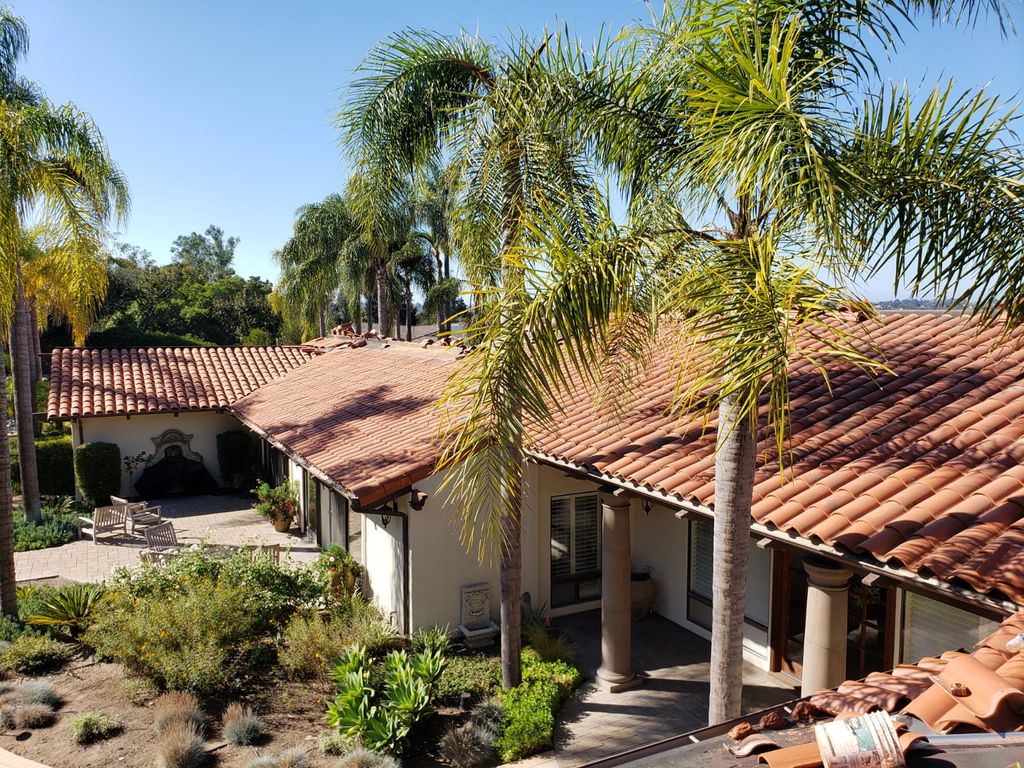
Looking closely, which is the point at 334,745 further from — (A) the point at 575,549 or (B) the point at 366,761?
(A) the point at 575,549

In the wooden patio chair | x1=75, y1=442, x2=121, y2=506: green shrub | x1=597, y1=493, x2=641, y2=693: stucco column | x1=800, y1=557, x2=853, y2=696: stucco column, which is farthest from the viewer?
x1=75, y1=442, x2=121, y2=506: green shrub

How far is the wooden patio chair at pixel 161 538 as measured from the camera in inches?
582

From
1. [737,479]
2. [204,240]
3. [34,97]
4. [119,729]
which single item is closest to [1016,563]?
[737,479]

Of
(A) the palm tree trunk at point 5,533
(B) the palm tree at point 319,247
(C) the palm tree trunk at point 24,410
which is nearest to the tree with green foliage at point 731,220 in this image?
(A) the palm tree trunk at point 5,533

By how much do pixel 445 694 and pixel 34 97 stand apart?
57.5 ft

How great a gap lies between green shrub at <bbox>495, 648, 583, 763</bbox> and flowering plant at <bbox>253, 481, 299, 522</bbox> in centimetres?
987

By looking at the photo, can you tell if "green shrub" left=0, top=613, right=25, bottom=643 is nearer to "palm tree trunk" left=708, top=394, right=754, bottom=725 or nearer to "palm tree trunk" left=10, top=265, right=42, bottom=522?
"palm tree trunk" left=10, top=265, right=42, bottom=522

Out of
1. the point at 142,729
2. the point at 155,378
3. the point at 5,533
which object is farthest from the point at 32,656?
the point at 155,378

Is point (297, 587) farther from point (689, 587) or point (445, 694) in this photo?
point (689, 587)

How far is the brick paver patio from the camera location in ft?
48.1

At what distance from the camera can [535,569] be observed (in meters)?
11.8

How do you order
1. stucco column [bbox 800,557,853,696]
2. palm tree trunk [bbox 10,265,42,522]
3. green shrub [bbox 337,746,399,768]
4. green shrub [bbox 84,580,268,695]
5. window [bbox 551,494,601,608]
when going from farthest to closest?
palm tree trunk [bbox 10,265,42,522], window [bbox 551,494,601,608], green shrub [bbox 84,580,268,695], green shrub [bbox 337,746,399,768], stucco column [bbox 800,557,853,696]

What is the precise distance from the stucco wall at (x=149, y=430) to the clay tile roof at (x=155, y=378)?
0.64 m

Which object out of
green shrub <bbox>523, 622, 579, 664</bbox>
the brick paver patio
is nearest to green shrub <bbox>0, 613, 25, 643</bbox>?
the brick paver patio
